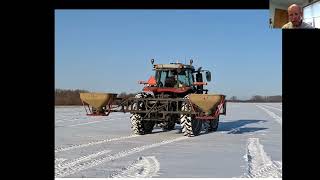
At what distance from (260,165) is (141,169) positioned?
1.53m

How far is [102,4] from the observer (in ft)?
8.49

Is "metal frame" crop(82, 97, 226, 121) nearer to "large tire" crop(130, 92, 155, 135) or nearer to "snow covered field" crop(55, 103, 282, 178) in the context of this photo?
"large tire" crop(130, 92, 155, 135)

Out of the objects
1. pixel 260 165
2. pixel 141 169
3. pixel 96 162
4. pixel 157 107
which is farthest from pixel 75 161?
pixel 157 107

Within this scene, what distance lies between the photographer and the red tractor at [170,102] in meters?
9.60

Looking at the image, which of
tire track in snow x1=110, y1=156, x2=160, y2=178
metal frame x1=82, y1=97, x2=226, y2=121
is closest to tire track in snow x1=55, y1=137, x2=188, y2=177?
tire track in snow x1=110, y1=156, x2=160, y2=178
